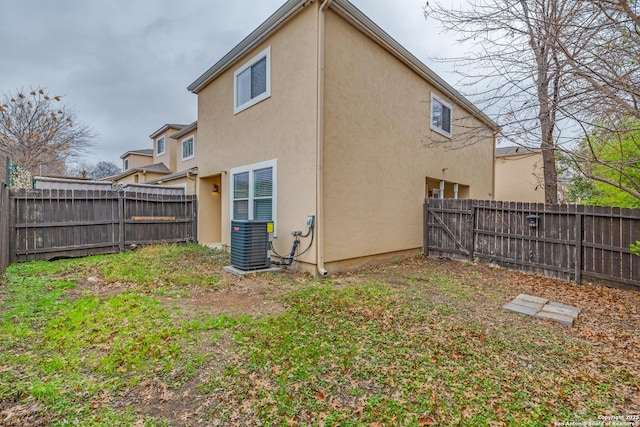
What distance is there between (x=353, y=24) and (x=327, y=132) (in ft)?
8.90

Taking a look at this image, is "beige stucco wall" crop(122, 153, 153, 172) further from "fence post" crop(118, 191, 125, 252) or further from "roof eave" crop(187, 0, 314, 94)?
"fence post" crop(118, 191, 125, 252)

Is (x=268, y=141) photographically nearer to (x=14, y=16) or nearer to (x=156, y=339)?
(x=156, y=339)

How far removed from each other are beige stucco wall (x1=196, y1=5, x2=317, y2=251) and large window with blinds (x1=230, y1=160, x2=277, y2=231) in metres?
0.21

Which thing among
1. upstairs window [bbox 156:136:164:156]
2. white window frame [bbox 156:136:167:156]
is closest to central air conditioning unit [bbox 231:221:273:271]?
white window frame [bbox 156:136:167:156]

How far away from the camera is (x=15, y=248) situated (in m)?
6.86

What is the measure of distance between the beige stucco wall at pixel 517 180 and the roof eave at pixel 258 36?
50.9ft

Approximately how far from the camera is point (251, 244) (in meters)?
6.16

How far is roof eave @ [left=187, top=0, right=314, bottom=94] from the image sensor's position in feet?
19.5

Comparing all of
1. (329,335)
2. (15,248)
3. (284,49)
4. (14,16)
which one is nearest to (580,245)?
(329,335)

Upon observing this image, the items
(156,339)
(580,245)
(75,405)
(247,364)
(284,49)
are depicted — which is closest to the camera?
(75,405)

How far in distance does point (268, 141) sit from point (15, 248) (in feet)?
22.4

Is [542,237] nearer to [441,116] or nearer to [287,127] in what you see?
[441,116]

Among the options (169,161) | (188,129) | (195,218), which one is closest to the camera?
(195,218)

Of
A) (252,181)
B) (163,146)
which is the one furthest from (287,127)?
(163,146)
